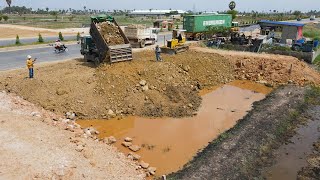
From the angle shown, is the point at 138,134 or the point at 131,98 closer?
the point at 138,134

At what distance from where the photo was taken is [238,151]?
13.3 m

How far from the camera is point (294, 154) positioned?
44.6ft

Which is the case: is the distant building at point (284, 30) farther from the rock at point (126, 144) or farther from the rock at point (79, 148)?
the rock at point (79, 148)

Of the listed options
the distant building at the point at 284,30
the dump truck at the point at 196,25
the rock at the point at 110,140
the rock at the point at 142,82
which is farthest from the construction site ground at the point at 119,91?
the dump truck at the point at 196,25

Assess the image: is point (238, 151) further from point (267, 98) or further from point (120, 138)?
point (267, 98)

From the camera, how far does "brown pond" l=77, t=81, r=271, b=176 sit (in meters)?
13.4

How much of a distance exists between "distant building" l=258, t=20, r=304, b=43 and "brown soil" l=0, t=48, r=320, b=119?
684 inches

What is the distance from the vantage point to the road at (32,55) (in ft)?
77.7

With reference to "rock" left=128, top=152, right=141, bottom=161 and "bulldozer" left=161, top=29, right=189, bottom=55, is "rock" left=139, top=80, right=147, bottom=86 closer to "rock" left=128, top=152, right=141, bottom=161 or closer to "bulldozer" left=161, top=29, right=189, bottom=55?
"rock" left=128, top=152, right=141, bottom=161

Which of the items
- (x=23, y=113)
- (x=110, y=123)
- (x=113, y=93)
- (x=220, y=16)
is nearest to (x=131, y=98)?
(x=113, y=93)

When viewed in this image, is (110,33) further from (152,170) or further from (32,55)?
(152,170)

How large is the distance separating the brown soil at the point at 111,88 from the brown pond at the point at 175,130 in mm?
743

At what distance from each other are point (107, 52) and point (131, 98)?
13.5ft

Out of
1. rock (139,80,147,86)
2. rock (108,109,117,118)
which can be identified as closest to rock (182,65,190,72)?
rock (139,80,147,86)
